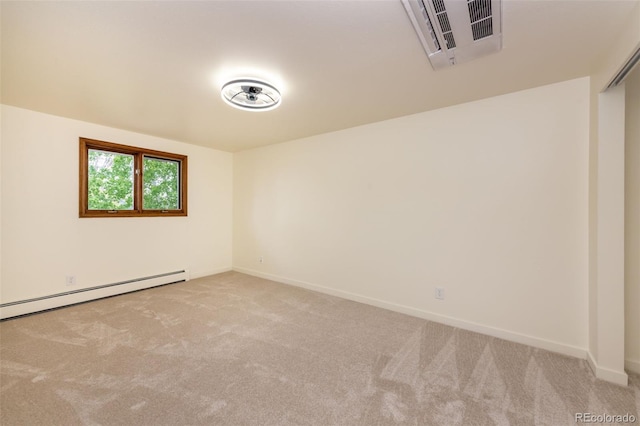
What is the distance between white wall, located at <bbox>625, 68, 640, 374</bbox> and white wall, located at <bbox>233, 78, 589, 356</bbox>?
0.24m

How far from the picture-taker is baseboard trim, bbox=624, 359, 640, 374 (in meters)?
1.98

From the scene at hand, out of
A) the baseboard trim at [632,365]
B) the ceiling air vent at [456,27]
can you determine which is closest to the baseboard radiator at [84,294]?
the ceiling air vent at [456,27]

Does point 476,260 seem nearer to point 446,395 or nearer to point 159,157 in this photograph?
point 446,395

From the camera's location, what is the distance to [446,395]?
1751 millimetres

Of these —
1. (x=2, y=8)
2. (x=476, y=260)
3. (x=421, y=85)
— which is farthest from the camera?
(x=476, y=260)

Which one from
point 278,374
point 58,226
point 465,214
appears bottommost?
point 278,374

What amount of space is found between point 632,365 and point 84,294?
573cm

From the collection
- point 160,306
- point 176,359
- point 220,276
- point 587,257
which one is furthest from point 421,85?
point 220,276

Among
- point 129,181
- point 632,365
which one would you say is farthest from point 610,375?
point 129,181

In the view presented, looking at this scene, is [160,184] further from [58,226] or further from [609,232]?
[609,232]

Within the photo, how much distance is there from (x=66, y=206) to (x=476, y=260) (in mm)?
4948

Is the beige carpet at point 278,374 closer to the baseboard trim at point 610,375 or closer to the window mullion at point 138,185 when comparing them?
the baseboard trim at point 610,375

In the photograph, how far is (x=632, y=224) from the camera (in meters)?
2.02

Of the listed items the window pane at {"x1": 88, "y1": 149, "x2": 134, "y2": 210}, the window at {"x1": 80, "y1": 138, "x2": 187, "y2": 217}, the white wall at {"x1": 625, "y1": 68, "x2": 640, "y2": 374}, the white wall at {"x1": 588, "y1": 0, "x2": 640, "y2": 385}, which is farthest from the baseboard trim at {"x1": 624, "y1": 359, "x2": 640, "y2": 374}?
the window pane at {"x1": 88, "y1": 149, "x2": 134, "y2": 210}
